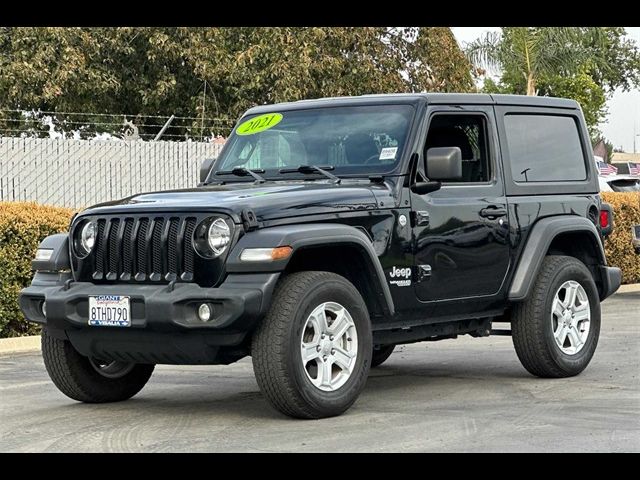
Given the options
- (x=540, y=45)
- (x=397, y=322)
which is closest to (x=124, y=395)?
(x=397, y=322)

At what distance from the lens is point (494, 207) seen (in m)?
9.28

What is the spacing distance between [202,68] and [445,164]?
19826 mm

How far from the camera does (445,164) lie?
28.3 feet

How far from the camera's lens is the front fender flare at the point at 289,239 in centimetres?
749

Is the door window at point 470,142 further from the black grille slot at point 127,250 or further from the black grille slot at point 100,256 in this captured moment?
the black grille slot at point 100,256

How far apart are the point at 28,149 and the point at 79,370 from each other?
10.8 m

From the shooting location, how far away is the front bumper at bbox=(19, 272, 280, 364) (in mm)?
7418

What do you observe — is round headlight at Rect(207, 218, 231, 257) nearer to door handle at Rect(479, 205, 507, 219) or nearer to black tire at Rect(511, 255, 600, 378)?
door handle at Rect(479, 205, 507, 219)

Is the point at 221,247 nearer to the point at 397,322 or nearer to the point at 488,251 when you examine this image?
the point at 397,322

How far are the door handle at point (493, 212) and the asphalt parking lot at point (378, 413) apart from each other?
1.20 m

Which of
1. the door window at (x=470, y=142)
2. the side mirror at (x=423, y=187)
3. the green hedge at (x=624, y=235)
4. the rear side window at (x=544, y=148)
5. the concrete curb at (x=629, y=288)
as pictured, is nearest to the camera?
the side mirror at (x=423, y=187)

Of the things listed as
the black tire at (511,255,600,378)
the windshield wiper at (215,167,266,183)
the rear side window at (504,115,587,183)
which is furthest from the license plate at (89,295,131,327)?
the rear side window at (504,115,587,183)

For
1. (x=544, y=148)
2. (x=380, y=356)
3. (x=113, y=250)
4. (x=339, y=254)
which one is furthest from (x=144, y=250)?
(x=544, y=148)

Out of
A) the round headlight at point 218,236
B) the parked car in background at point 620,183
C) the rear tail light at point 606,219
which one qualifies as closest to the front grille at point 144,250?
the round headlight at point 218,236
